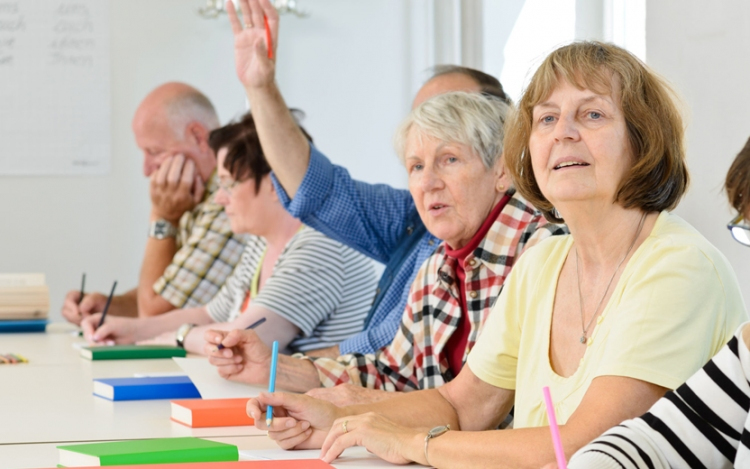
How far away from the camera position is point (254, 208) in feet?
8.59

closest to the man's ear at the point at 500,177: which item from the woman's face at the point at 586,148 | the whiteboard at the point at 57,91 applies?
the woman's face at the point at 586,148

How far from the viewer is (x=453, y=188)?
5.67ft

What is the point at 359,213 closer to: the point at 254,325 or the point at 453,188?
the point at 254,325

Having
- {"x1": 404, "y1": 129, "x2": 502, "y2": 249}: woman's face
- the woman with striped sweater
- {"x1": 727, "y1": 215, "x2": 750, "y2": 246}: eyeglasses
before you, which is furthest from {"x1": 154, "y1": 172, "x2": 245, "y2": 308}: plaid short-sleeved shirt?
{"x1": 727, "y1": 215, "x2": 750, "y2": 246}: eyeglasses

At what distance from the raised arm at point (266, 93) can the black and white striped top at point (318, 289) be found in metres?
0.18

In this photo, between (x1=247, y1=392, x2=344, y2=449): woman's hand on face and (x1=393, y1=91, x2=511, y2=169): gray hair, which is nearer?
(x1=247, y1=392, x2=344, y2=449): woman's hand on face

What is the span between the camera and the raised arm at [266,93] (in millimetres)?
2371

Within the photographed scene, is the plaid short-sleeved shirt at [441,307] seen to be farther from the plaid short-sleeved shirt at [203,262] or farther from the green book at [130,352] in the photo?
the plaid short-sleeved shirt at [203,262]

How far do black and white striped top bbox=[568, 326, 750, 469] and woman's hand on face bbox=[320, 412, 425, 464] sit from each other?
26 centimetres

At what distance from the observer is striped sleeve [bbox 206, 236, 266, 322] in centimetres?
278

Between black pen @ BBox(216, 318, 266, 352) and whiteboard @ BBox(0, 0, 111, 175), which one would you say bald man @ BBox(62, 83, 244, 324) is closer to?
whiteboard @ BBox(0, 0, 111, 175)

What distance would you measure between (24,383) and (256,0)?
109 cm

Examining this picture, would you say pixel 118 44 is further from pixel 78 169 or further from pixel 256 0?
pixel 256 0

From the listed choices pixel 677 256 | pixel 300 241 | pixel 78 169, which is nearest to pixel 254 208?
pixel 300 241
